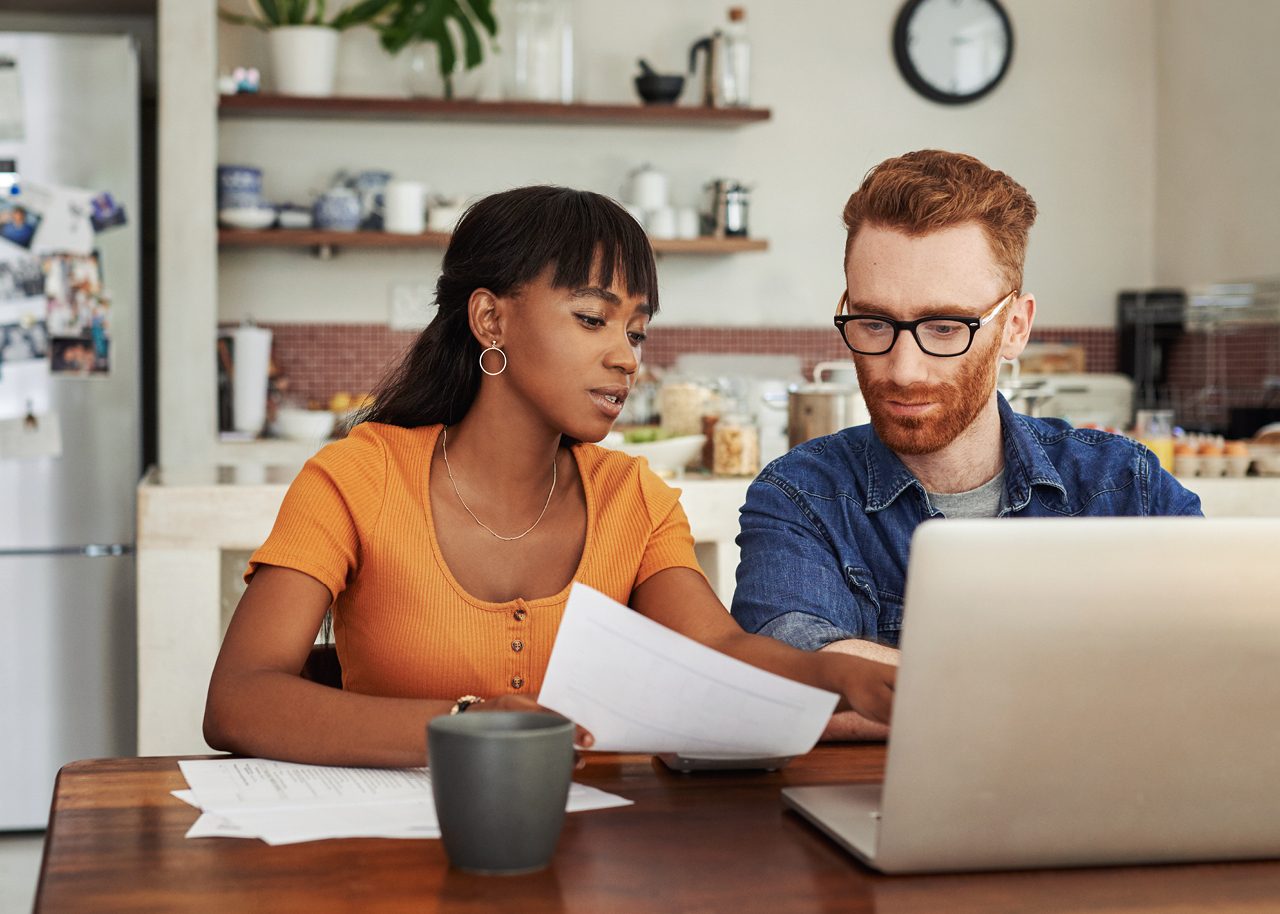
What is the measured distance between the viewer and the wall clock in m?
4.80

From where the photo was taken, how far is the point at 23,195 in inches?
133

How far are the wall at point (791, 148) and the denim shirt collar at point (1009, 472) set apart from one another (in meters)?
3.04

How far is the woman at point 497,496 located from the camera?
138 centimetres

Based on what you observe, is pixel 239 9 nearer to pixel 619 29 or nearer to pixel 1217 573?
pixel 619 29

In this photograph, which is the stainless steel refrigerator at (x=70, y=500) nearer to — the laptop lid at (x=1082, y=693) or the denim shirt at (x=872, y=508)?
the denim shirt at (x=872, y=508)

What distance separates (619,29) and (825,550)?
11.5ft

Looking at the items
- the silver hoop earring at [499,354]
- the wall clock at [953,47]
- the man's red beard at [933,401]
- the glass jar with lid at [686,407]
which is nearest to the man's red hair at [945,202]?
the man's red beard at [933,401]

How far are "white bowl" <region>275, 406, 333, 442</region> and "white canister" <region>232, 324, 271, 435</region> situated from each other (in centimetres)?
9

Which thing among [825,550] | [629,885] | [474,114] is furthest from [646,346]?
[629,885]

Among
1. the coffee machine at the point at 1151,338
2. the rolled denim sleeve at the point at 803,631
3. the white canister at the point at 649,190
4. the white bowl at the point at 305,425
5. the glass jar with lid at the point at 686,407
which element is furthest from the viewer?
the coffee machine at the point at 1151,338

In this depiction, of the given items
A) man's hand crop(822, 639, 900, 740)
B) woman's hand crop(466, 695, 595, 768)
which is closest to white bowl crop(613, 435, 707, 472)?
man's hand crop(822, 639, 900, 740)

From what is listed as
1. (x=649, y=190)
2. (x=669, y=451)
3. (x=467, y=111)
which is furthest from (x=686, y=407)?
(x=467, y=111)

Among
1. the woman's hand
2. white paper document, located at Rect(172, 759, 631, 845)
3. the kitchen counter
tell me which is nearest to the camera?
white paper document, located at Rect(172, 759, 631, 845)

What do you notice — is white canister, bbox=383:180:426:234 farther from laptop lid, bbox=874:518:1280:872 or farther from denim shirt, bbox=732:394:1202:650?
laptop lid, bbox=874:518:1280:872
